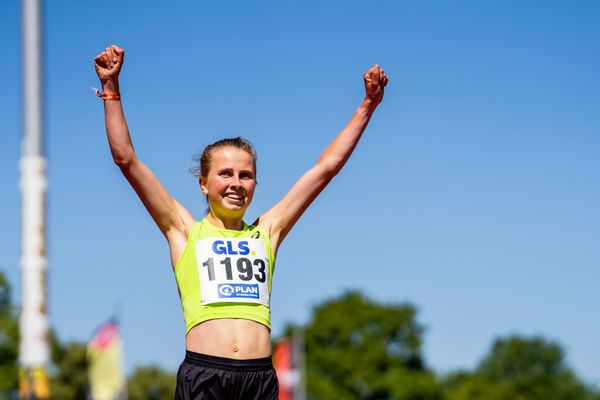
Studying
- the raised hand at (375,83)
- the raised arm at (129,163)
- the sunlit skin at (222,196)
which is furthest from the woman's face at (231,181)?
the raised hand at (375,83)

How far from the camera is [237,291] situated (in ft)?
22.8

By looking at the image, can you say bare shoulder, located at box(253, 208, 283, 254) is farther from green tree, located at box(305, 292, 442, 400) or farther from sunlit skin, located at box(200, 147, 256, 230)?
green tree, located at box(305, 292, 442, 400)

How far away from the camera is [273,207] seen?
25.1ft

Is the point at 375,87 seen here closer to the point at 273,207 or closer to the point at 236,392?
the point at 273,207

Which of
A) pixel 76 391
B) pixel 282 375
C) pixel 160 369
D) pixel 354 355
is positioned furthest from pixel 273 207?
pixel 160 369

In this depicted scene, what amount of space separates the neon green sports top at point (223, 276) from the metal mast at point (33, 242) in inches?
39.6

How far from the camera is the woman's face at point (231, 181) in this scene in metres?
7.19

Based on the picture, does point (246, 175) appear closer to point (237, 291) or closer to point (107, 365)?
point (237, 291)

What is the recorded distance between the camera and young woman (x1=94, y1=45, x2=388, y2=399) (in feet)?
22.5

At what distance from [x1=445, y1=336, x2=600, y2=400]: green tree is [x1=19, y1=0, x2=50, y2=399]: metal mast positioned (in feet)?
310

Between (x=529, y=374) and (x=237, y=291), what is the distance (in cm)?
10212

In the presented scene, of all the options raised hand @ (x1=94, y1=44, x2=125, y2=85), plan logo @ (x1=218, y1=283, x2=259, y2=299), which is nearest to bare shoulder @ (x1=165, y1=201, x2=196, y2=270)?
plan logo @ (x1=218, y1=283, x2=259, y2=299)

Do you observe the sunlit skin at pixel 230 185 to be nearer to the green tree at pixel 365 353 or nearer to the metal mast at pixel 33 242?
the metal mast at pixel 33 242

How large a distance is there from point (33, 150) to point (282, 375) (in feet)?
137
